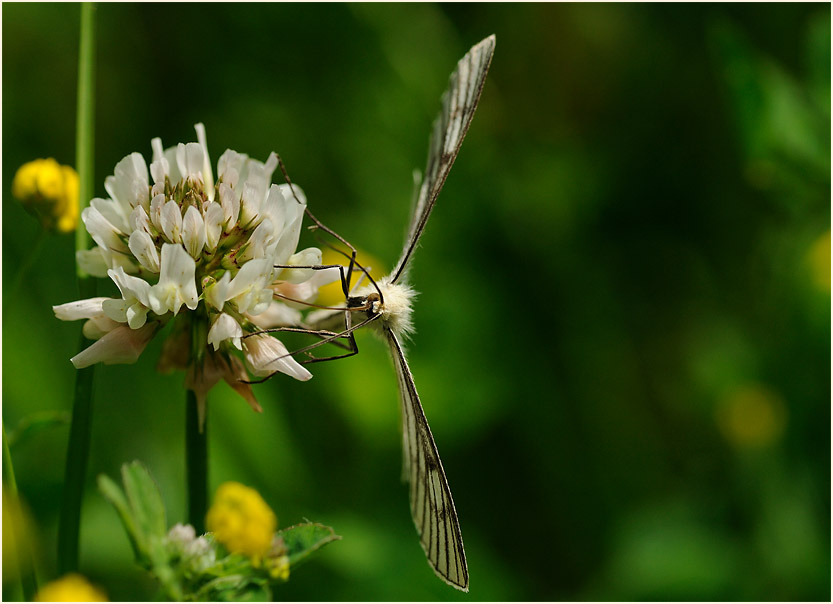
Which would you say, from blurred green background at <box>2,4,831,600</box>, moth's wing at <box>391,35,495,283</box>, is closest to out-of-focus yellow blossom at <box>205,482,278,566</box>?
moth's wing at <box>391,35,495,283</box>

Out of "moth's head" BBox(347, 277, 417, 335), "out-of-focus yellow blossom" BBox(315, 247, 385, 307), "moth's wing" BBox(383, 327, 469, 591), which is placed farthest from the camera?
"out-of-focus yellow blossom" BBox(315, 247, 385, 307)

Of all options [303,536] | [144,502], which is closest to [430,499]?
[303,536]

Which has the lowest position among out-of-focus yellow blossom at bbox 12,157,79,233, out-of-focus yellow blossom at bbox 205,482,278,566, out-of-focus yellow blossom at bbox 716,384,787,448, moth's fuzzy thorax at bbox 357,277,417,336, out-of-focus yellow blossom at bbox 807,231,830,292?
out-of-focus yellow blossom at bbox 716,384,787,448

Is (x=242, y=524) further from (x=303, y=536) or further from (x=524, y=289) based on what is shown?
(x=524, y=289)

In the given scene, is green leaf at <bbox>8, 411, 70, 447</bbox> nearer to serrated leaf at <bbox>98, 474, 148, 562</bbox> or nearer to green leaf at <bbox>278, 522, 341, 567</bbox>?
serrated leaf at <bbox>98, 474, 148, 562</bbox>

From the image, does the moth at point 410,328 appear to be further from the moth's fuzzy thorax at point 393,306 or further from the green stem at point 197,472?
the green stem at point 197,472

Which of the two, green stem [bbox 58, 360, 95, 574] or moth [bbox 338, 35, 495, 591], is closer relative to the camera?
green stem [bbox 58, 360, 95, 574]
